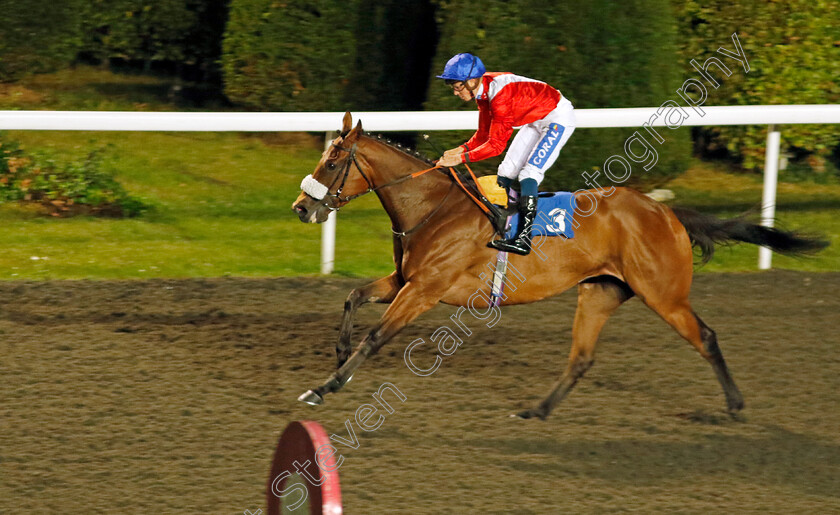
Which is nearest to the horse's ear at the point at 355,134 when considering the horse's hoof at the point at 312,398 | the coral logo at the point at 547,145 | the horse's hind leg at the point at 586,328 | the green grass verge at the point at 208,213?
the coral logo at the point at 547,145

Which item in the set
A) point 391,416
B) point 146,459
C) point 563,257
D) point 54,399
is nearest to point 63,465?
point 146,459

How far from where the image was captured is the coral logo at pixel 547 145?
16.8 ft

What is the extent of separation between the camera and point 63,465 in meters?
4.28

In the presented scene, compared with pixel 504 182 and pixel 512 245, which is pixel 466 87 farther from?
pixel 512 245

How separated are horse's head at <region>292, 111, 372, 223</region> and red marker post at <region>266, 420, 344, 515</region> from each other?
1.91m

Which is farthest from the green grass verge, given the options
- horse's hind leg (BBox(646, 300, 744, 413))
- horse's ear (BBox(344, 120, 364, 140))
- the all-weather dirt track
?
horse's hind leg (BBox(646, 300, 744, 413))

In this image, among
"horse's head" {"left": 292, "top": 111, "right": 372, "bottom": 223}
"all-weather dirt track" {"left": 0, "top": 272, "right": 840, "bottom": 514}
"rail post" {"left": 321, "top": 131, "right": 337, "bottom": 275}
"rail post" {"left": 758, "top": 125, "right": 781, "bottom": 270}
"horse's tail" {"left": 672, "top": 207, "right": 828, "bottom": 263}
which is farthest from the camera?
"rail post" {"left": 758, "top": 125, "right": 781, "bottom": 270}

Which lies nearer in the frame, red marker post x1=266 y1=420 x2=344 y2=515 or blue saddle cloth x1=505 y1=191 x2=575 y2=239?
red marker post x1=266 y1=420 x2=344 y2=515

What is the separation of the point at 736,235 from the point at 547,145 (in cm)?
114

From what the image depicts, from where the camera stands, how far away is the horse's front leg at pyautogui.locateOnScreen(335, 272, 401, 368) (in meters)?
5.14

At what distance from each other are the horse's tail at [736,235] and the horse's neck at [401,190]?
1.25 m

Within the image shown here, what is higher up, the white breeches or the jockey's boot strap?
the white breeches

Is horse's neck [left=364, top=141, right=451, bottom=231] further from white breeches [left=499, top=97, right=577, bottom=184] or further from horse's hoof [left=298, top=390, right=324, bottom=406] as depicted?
horse's hoof [left=298, top=390, right=324, bottom=406]

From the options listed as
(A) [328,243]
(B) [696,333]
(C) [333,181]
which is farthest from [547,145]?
(A) [328,243]
